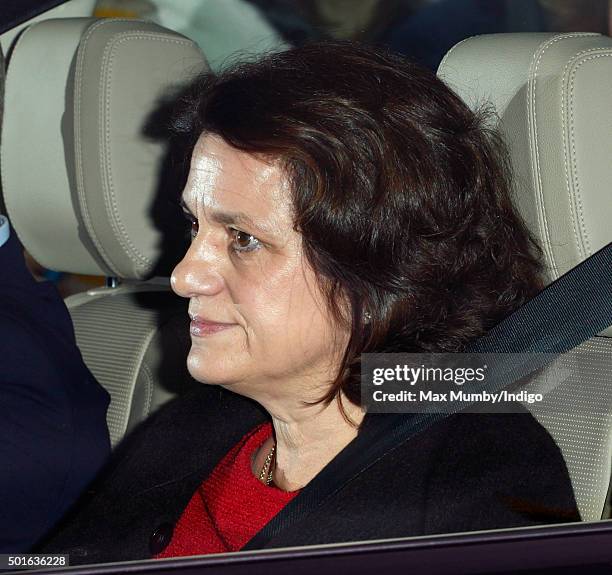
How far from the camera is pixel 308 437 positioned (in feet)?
5.58

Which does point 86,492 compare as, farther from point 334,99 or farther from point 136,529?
point 334,99

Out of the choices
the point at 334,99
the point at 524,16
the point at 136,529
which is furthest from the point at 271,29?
the point at 136,529

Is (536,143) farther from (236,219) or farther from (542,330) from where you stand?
(236,219)

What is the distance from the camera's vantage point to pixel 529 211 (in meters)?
1.55

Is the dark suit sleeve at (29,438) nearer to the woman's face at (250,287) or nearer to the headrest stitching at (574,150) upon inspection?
the woman's face at (250,287)

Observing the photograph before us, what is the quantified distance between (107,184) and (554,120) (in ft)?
2.50

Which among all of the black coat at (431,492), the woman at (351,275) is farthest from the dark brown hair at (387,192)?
the black coat at (431,492)

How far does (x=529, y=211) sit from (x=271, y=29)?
47cm

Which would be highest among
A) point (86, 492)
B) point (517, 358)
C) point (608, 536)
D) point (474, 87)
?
point (474, 87)

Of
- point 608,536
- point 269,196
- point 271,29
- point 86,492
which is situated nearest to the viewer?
point 608,536

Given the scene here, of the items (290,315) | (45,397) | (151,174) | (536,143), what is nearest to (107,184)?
(151,174)

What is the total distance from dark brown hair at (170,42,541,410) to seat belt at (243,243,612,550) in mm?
38

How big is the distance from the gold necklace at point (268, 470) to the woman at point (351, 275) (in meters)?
0.12

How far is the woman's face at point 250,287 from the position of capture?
1521mm
